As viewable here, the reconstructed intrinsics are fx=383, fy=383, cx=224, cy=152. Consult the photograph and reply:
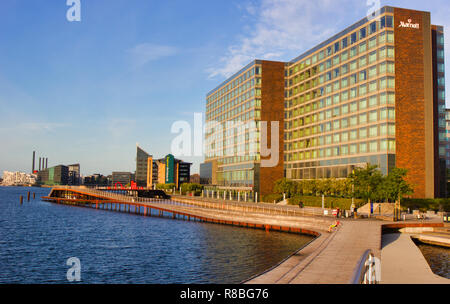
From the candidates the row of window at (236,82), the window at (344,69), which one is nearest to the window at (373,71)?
the window at (344,69)

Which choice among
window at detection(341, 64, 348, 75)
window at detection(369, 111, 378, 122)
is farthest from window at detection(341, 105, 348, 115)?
window at detection(369, 111, 378, 122)

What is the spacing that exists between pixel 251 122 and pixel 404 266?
8600cm

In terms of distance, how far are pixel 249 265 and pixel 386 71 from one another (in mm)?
57734

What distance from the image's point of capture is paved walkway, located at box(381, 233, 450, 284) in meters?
23.3

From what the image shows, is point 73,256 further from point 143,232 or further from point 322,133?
point 322,133

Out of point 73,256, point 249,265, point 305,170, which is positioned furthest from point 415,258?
point 305,170

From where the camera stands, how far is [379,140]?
77.3 metres

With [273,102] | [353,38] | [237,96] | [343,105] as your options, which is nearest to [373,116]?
[343,105]

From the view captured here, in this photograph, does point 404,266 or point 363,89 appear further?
point 363,89

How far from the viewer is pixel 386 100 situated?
2995 inches

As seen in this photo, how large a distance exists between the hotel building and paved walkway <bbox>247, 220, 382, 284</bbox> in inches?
1726

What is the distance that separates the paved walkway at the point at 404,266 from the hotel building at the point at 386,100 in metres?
40.4

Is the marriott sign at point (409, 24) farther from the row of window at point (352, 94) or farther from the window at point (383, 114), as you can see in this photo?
the window at point (383, 114)

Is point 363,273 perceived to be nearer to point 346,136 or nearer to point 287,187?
point 346,136
